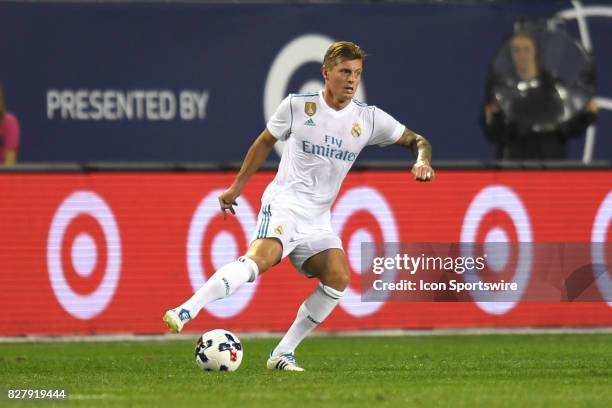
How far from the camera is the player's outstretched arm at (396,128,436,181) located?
9.73 m

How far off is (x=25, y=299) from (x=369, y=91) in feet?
15.2

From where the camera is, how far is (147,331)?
44.4 feet

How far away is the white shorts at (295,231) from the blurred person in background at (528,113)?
6.24m

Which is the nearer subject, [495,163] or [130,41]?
[495,163]

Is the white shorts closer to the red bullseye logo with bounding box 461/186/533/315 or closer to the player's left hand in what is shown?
the player's left hand

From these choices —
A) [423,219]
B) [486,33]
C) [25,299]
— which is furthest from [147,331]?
[486,33]

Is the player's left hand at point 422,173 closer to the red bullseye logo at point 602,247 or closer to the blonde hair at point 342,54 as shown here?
the blonde hair at point 342,54

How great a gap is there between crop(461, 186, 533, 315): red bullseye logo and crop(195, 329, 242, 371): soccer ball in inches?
145

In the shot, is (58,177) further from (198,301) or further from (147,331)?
(198,301)

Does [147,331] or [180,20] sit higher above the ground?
[180,20]

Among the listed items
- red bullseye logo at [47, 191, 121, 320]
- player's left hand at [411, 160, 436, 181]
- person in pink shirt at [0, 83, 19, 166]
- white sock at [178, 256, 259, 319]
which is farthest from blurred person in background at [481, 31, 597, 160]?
white sock at [178, 256, 259, 319]

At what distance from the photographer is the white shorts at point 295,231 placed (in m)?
10.1

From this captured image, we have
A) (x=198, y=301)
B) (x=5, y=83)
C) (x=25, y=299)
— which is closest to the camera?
(x=198, y=301)

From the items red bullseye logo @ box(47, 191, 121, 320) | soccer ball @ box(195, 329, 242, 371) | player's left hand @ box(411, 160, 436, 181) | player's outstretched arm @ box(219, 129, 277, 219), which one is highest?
player's left hand @ box(411, 160, 436, 181)
